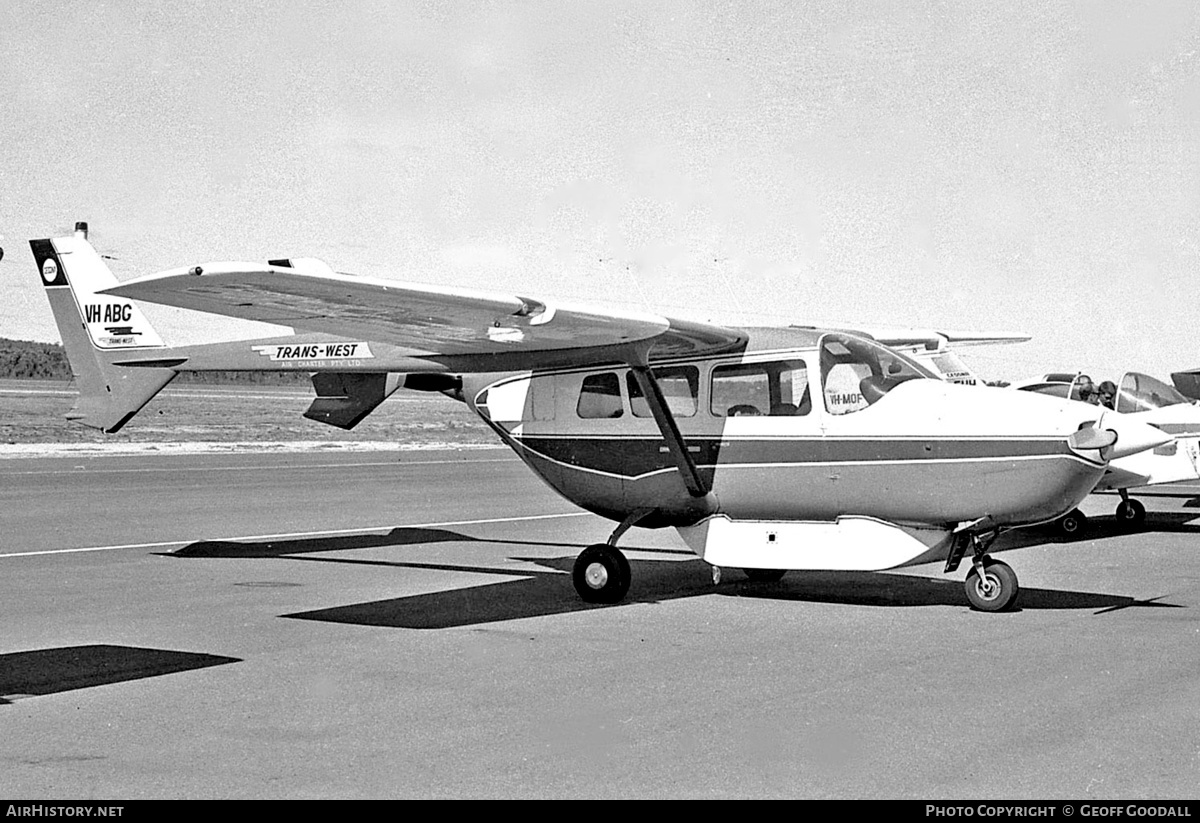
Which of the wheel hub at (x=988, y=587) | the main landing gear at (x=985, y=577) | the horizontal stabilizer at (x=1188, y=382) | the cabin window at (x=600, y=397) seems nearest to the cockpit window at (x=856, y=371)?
the main landing gear at (x=985, y=577)

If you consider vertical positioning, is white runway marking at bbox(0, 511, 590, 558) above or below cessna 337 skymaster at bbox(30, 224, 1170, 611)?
below

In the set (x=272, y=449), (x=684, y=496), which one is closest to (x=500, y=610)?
(x=684, y=496)

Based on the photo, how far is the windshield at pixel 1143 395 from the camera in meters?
17.8

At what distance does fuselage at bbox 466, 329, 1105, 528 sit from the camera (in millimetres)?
9719

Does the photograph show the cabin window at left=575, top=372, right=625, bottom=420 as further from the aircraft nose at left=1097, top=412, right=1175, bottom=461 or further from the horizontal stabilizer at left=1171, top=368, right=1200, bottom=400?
the horizontal stabilizer at left=1171, top=368, right=1200, bottom=400

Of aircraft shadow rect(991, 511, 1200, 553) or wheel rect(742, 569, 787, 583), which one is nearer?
wheel rect(742, 569, 787, 583)

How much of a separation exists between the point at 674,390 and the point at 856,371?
1.63 m

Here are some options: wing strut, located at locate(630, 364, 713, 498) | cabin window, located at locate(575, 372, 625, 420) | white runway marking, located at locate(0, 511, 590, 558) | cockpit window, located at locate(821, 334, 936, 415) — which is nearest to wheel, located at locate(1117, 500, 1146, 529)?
white runway marking, located at locate(0, 511, 590, 558)

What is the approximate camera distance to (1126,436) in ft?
31.7

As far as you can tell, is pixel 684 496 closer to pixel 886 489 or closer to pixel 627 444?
pixel 627 444

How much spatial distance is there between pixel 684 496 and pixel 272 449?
32.4 m

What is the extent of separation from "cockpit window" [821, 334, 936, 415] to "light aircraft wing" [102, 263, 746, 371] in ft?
2.60

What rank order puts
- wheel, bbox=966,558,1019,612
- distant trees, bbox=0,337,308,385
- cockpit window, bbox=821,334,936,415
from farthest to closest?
distant trees, bbox=0,337,308,385 → cockpit window, bbox=821,334,936,415 → wheel, bbox=966,558,1019,612

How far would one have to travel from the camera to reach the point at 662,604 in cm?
1081
